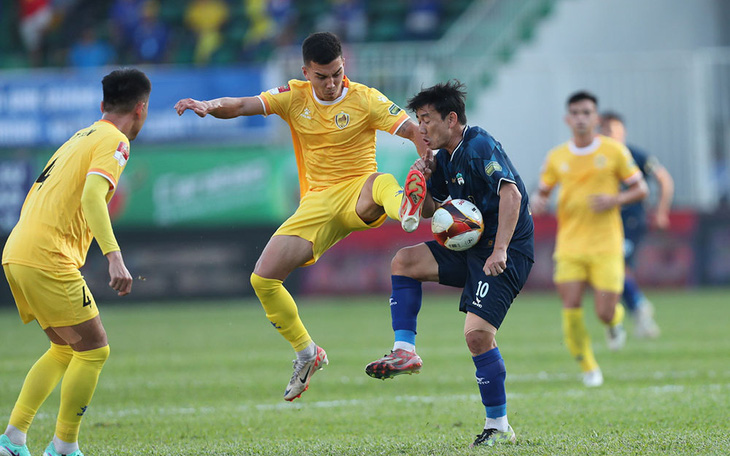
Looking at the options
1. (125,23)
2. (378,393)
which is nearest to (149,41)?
(125,23)

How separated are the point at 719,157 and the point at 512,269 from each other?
13110 mm

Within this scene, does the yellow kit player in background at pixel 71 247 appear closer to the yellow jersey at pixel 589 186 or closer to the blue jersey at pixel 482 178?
the blue jersey at pixel 482 178

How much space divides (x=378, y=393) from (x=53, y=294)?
11.8 ft

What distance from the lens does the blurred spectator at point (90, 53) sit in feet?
66.0

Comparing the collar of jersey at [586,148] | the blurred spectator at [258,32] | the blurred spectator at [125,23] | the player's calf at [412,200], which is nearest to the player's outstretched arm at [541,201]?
the collar of jersey at [586,148]

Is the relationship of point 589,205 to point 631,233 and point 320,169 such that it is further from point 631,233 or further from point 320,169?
point 320,169

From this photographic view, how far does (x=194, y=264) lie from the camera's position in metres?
16.7

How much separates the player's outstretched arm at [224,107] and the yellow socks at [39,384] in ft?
5.51

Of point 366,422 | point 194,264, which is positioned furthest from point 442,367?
point 194,264

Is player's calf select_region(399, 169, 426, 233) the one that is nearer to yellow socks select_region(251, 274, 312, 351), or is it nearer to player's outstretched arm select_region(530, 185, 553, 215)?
yellow socks select_region(251, 274, 312, 351)

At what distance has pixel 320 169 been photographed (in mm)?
6762

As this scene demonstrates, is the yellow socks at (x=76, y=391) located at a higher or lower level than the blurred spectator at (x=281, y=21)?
lower

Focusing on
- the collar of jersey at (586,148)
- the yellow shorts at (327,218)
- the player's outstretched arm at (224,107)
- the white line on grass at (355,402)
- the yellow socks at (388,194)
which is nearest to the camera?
the yellow socks at (388,194)

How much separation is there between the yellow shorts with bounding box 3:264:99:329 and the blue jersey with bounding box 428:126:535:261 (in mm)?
2286
